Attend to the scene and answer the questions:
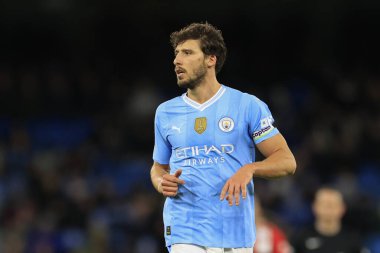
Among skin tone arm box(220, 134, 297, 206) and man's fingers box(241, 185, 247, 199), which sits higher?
skin tone arm box(220, 134, 297, 206)

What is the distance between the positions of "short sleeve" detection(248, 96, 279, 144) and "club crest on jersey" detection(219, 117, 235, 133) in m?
0.12

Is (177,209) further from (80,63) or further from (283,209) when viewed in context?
(80,63)

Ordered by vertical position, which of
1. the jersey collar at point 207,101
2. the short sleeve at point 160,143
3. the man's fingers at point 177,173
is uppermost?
the jersey collar at point 207,101

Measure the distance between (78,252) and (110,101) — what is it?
3.83m

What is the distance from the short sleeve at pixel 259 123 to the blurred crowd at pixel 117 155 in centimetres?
612

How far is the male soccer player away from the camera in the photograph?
499 centimetres

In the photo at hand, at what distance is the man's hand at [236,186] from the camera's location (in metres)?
4.66

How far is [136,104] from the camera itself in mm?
14867

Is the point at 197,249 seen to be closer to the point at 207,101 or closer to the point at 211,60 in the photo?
the point at 207,101

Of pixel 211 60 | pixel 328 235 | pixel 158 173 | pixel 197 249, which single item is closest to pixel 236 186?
pixel 197 249

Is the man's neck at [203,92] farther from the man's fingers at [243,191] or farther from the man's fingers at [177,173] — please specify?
the man's fingers at [243,191]

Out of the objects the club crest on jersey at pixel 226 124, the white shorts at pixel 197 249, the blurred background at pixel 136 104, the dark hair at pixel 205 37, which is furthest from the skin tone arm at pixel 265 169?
the blurred background at pixel 136 104

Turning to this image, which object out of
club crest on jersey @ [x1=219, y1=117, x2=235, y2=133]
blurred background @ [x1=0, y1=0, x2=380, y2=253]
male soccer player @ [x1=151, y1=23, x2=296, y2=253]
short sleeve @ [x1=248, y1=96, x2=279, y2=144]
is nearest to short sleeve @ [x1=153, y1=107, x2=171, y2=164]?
male soccer player @ [x1=151, y1=23, x2=296, y2=253]

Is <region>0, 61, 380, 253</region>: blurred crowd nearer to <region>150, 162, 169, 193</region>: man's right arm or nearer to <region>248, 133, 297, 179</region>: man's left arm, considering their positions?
<region>150, 162, 169, 193</region>: man's right arm
